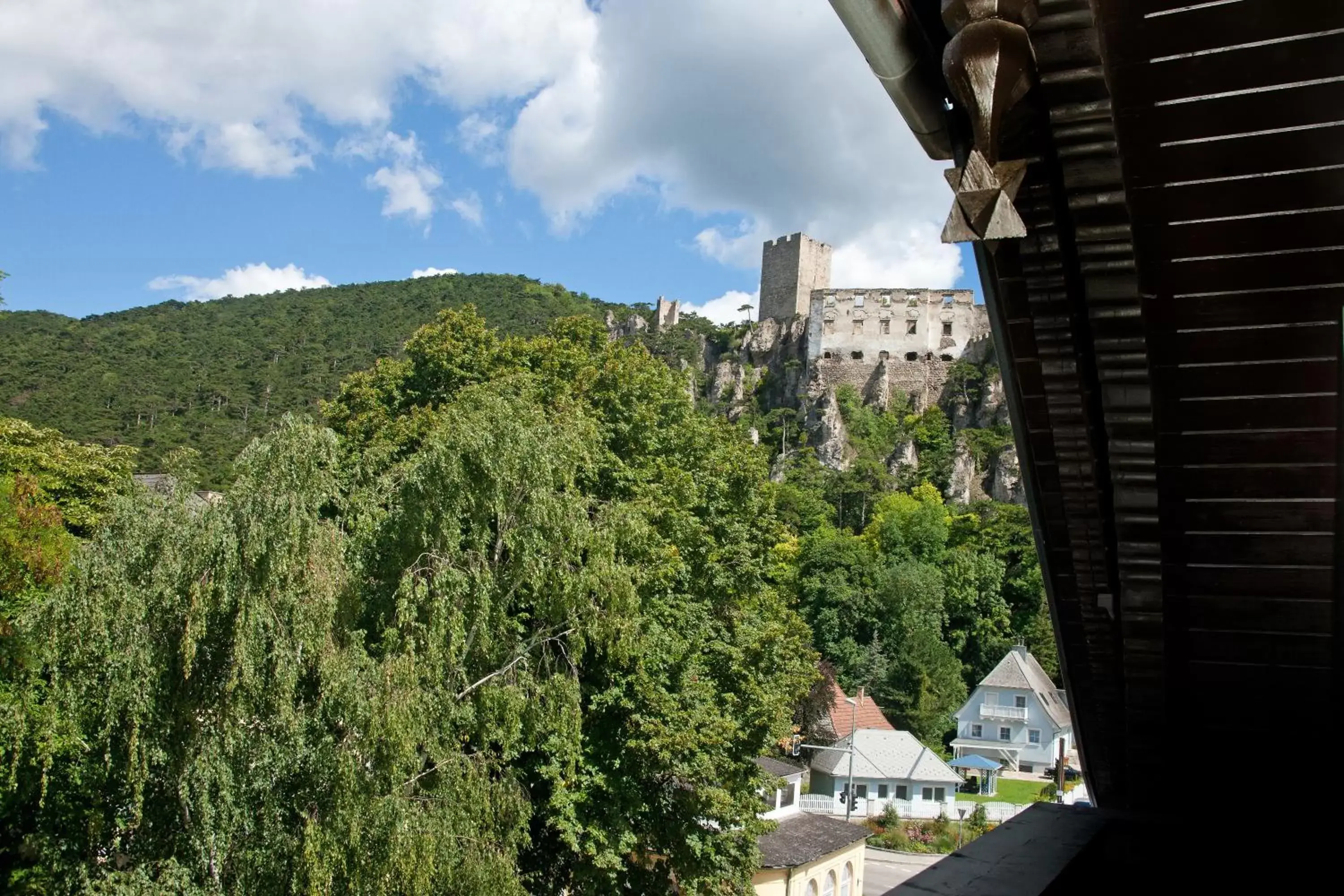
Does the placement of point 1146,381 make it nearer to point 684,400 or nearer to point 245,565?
point 245,565

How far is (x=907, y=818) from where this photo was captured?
110 ft

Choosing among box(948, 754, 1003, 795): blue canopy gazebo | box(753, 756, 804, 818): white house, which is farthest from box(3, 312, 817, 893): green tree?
box(948, 754, 1003, 795): blue canopy gazebo

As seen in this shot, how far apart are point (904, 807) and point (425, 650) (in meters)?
28.2

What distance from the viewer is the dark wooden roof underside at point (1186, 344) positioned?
2.58 metres

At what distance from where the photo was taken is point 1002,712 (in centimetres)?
4262

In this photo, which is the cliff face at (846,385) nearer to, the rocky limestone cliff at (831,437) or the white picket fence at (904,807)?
the rocky limestone cliff at (831,437)

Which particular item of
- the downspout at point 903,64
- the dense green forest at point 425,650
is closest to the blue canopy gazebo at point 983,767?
the dense green forest at point 425,650

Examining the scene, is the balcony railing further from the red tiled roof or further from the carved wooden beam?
the carved wooden beam

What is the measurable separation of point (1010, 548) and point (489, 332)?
3921 centimetres

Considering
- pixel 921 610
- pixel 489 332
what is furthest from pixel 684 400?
pixel 921 610

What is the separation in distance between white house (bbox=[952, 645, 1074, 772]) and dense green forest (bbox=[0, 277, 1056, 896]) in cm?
2626

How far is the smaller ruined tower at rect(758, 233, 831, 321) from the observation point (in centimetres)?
8406

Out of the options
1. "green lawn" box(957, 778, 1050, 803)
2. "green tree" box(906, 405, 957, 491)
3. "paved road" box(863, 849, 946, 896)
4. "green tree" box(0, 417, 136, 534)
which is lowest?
"paved road" box(863, 849, 946, 896)

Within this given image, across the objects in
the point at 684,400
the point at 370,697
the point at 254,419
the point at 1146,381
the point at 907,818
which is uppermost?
the point at 254,419
